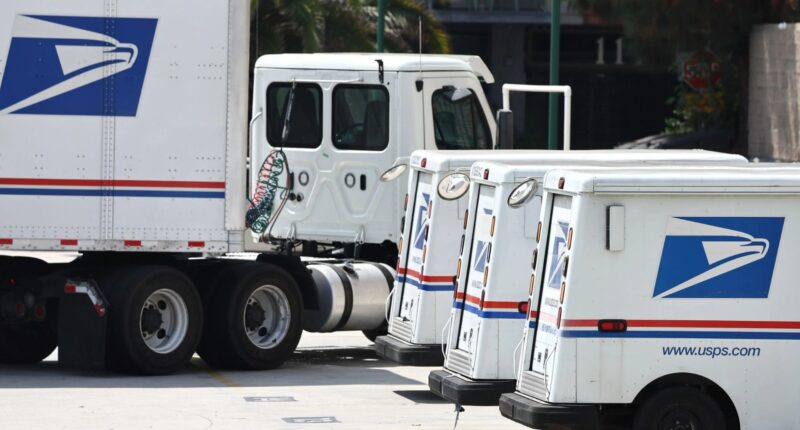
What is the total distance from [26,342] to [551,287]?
7.11m

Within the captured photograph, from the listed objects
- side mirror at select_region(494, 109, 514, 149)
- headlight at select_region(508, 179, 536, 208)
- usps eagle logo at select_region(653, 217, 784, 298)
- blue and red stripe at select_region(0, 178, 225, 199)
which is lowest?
usps eagle logo at select_region(653, 217, 784, 298)

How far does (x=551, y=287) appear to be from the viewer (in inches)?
434

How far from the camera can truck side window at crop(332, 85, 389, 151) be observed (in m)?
17.8

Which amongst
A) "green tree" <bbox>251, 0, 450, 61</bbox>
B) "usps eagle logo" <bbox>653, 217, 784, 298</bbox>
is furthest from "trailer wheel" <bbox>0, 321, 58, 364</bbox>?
"green tree" <bbox>251, 0, 450, 61</bbox>

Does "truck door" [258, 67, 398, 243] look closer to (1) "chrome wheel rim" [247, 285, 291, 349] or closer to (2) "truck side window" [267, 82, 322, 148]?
(2) "truck side window" [267, 82, 322, 148]

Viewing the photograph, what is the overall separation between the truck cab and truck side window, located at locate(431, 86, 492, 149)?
0.01 meters

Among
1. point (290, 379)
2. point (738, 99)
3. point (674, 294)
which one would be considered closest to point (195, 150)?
point (290, 379)

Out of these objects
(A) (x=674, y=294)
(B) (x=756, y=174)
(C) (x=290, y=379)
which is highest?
(B) (x=756, y=174)

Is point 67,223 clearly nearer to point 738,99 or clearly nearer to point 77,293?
point 77,293

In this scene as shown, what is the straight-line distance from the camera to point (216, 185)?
15.7 meters

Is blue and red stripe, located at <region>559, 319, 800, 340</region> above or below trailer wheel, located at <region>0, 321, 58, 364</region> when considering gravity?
above

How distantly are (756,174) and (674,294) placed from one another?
0.97 m

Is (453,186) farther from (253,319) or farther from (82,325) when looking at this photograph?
(82,325)

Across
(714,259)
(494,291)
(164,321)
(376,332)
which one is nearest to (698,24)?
(376,332)
